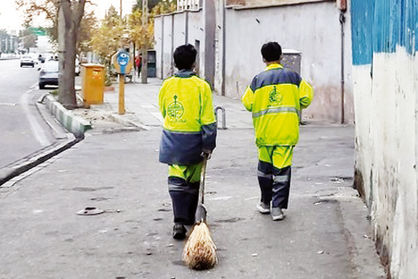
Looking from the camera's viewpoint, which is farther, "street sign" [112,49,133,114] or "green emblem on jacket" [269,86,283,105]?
"street sign" [112,49,133,114]

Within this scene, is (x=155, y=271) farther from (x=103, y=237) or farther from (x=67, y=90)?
(x=67, y=90)

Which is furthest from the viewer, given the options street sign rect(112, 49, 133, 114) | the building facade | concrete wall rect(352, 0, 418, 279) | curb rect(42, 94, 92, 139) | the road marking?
street sign rect(112, 49, 133, 114)

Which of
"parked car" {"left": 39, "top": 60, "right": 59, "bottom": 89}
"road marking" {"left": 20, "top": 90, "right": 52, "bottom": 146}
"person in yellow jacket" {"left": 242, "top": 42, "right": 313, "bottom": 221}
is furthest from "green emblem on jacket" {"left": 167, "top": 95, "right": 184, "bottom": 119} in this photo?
"parked car" {"left": 39, "top": 60, "right": 59, "bottom": 89}

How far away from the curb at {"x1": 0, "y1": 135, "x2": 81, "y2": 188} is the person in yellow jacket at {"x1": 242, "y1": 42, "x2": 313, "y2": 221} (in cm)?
469

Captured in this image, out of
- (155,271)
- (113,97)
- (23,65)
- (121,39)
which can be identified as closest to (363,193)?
(155,271)

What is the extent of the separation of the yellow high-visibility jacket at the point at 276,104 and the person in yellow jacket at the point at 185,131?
669 mm

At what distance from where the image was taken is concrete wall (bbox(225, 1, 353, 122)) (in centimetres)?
1977

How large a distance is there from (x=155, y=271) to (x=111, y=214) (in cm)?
235

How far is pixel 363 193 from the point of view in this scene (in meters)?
7.86

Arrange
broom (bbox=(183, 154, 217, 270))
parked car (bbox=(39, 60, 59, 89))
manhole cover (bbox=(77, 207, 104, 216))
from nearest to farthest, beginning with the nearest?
1. broom (bbox=(183, 154, 217, 270))
2. manhole cover (bbox=(77, 207, 104, 216))
3. parked car (bbox=(39, 60, 59, 89))

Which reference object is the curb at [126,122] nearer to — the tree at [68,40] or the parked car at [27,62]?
the tree at [68,40]

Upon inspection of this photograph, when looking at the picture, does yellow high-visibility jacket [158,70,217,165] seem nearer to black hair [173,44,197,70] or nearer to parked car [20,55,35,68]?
black hair [173,44,197,70]

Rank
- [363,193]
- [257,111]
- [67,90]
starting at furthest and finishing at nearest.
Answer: [67,90] < [363,193] < [257,111]

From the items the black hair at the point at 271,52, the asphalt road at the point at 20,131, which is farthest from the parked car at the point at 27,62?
the black hair at the point at 271,52
